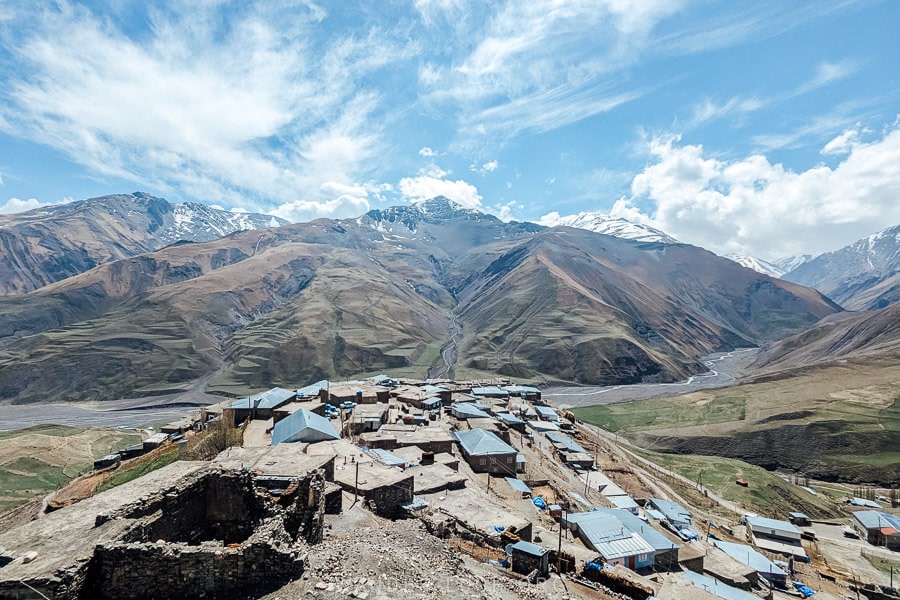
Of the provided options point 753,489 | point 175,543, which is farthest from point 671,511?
point 175,543

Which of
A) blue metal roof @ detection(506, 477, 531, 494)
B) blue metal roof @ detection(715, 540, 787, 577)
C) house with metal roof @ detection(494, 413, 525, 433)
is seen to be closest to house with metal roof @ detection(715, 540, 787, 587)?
blue metal roof @ detection(715, 540, 787, 577)

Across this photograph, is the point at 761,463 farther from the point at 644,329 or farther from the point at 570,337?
the point at 644,329

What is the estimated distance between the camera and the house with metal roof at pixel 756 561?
Result: 3073cm

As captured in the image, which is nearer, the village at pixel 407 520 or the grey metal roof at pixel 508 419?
the village at pixel 407 520

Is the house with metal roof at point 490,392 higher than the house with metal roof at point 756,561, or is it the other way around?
the house with metal roof at point 490,392

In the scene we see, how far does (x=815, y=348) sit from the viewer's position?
15325 cm

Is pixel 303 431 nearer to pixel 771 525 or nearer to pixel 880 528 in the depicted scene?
pixel 771 525

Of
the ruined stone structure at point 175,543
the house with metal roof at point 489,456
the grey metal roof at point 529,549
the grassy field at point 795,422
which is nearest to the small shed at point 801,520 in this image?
the grassy field at point 795,422

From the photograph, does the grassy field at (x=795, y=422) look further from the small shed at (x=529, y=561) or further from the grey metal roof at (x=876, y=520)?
the small shed at (x=529, y=561)

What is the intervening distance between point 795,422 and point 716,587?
69.1 meters

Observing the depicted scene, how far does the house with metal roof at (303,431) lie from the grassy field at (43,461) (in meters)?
26.1

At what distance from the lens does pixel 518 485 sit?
33938 millimetres

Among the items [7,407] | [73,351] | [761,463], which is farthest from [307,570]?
[73,351]

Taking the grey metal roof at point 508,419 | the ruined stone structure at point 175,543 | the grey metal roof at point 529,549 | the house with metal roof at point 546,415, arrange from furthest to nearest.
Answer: the house with metal roof at point 546,415
the grey metal roof at point 508,419
the grey metal roof at point 529,549
the ruined stone structure at point 175,543
